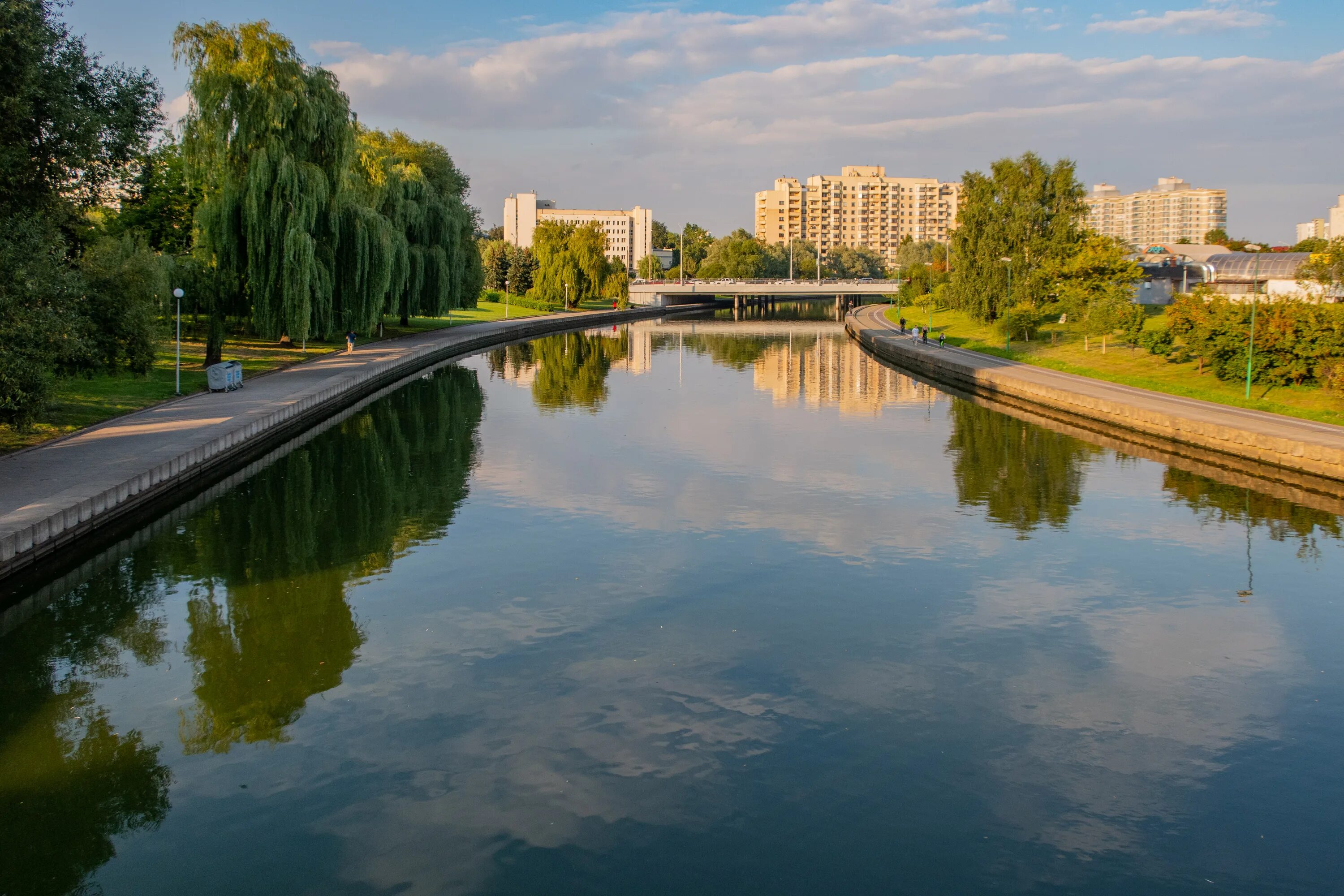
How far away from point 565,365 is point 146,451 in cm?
2720

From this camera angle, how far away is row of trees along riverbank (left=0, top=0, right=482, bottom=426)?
54.3 feet

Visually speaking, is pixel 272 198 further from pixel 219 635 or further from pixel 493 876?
pixel 493 876

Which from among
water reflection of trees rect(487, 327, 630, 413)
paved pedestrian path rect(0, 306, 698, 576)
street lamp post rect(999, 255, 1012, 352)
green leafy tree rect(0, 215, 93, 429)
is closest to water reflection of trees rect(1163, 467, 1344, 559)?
water reflection of trees rect(487, 327, 630, 413)

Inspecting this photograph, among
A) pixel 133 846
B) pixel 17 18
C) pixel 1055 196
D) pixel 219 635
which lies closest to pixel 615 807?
pixel 133 846

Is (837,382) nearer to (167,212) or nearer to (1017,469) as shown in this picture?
(1017,469)

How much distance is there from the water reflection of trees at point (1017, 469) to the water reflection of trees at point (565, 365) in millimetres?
10918

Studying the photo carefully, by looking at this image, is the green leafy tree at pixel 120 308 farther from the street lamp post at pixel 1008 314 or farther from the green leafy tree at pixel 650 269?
the green leafy tree at pixel 650 269

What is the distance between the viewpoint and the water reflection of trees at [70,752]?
7.51 m

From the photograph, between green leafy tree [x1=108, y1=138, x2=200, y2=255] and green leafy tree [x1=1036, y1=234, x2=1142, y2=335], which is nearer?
green leafy tree [x1=108, y1=138, x2=200, y2=255]

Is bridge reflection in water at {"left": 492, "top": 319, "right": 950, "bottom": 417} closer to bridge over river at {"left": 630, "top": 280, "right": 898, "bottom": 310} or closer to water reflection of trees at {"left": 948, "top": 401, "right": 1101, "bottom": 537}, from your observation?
water reflection of trees at {"left": 948, "top": 401, "right": 1101, "bottom": 537}

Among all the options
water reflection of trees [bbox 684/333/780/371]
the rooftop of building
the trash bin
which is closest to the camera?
the trash bin

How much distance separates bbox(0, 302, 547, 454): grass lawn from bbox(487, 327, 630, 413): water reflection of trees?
7170 mm

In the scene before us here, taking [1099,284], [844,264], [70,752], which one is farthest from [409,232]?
[844,264]

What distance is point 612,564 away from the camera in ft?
47.8
